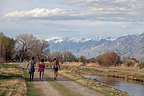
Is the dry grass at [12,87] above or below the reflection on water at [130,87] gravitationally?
above

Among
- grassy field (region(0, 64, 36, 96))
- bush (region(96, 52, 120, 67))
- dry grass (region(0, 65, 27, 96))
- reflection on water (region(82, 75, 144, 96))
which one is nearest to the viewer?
dry grass (region(0, 65, 27, 96))

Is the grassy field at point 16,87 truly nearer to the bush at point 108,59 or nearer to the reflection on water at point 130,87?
the reflection on water at point 130,87

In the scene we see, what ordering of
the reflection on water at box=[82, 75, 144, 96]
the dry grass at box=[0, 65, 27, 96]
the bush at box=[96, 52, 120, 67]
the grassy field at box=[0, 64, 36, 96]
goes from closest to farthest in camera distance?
the dry grass at box=[0, 65, 27, 96]
the grassy field at box=[0, 64, 36, 96]
the reflection on water at box=[82, 75, 144, 96]
the bush at box=[96, 52, 120, 67]

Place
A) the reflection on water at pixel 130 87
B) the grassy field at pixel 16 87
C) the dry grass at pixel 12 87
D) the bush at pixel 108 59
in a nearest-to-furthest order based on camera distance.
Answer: the dry grass at pixel 12 87, the grassy field at pixel 16 87, the reflection on water at pixel 130 87, the bush at pixel 108 59

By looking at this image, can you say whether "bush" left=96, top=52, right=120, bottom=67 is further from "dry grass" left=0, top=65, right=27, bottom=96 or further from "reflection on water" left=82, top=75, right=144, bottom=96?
"dry grass" left=0, top=65, right=27, bottom=96

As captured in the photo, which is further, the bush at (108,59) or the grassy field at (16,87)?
the bush at (108,59)

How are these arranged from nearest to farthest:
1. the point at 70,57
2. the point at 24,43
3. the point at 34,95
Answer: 1. the point at 34,95
2. the point at 24,43
3. the point at 70,57

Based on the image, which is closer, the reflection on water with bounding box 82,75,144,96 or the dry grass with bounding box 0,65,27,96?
the dry grass with bounding box 0,65,27,96

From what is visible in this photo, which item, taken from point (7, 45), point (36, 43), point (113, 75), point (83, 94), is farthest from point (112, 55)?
point (83, 94)

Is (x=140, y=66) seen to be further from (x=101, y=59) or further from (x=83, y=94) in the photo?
(x=83, y=94)

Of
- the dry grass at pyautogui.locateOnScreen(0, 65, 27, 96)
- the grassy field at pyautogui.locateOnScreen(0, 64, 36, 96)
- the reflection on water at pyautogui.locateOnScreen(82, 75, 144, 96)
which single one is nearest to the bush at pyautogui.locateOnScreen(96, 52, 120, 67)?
the reflection on water at pyautogui.locateOnScreen(82, 75, 144, 96)

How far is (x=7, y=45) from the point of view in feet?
271

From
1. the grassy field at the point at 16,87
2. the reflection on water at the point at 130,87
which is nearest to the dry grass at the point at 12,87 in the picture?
the grassy field at the point at 16,87

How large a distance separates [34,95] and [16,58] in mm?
94156
